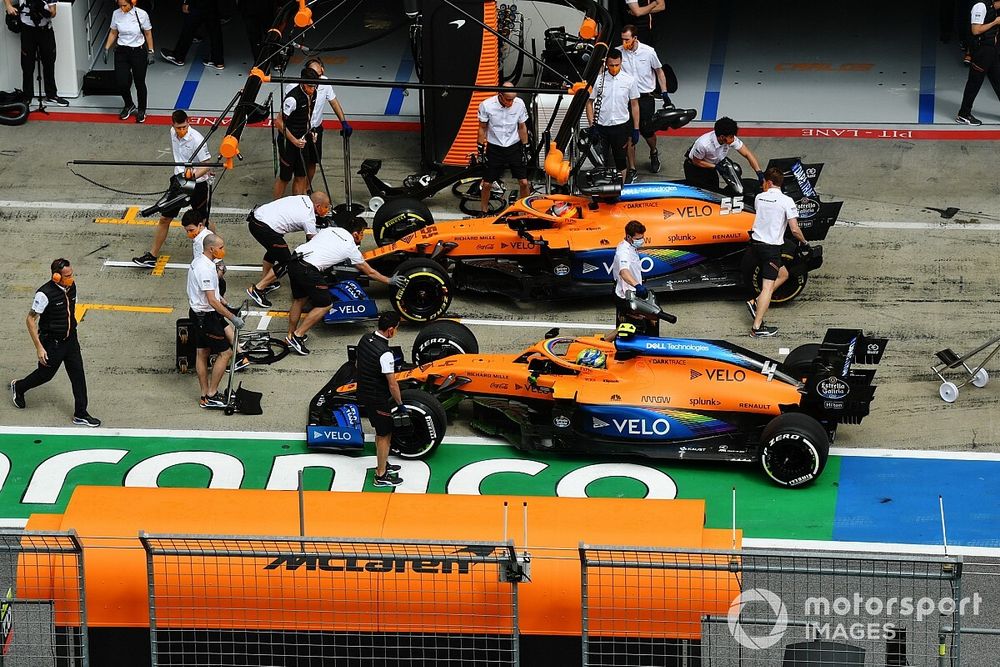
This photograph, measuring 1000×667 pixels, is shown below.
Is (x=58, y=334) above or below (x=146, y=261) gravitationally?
below

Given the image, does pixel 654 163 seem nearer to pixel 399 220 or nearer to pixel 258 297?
pixel 399 220

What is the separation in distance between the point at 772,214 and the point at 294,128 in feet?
18.6

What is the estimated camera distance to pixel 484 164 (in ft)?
61.9

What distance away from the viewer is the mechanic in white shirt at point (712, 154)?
17.8 metres

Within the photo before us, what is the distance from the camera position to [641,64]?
2019cm

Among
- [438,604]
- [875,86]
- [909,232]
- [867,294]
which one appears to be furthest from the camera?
[875,86]

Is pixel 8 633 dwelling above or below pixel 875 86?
below

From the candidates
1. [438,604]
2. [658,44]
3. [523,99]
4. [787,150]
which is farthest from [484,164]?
[438,604]

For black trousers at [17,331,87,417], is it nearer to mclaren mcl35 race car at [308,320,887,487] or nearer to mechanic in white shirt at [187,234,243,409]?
mechanic in white shirt at [187,234,243,409]

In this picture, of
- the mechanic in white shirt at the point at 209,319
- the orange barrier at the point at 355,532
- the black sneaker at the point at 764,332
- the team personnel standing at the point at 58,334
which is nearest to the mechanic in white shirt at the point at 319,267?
the mechanic in white shirt at the point at 209,319

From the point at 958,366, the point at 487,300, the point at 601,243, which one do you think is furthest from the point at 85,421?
the point at 958,366

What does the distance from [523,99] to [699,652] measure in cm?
1070

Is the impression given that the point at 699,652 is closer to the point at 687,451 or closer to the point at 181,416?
the point at 687,451

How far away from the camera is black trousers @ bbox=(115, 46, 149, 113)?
21594 mm
